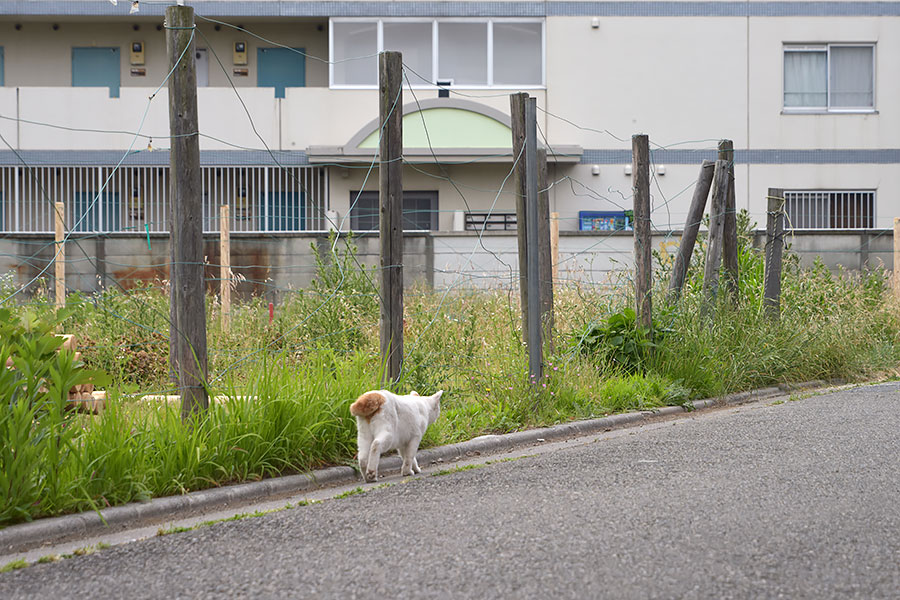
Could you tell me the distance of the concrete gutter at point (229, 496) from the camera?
4801mm

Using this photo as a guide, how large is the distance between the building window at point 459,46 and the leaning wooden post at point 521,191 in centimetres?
1426

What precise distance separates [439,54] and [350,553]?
2002 cm

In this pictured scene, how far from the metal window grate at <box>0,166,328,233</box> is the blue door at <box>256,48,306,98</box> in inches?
105

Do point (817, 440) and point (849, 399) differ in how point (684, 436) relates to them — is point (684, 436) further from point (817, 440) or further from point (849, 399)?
point (849, 399)

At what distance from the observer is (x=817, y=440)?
25.0ft

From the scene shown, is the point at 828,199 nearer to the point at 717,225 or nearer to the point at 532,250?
the point at 717,225

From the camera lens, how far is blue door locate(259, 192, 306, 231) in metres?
23.1

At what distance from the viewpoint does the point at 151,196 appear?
2328 centimetres

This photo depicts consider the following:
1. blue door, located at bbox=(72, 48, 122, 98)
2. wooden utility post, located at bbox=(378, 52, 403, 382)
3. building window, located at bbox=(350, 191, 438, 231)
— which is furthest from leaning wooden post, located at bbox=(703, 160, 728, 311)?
blue door, located at bbox=(72, 48, 122, 98)

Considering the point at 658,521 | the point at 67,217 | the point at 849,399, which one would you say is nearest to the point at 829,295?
the point at 849,399

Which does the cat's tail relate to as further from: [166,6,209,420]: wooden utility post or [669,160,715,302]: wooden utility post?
[669,160,715,302]: wooden utility post

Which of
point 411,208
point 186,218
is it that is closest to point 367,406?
point 186,218

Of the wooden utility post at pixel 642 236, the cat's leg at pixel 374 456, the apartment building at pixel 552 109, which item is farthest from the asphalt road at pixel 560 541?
the apartment building at pixel 552 109

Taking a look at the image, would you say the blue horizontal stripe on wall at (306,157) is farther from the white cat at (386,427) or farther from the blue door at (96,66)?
the white cat at (386,427)
